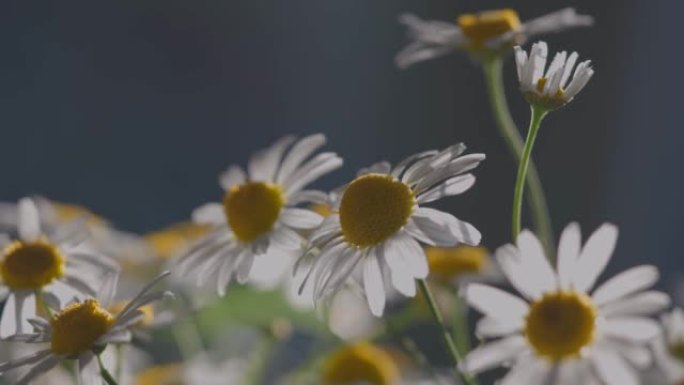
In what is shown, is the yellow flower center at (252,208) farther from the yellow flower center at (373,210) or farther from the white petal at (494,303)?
the white petal at (494,303)

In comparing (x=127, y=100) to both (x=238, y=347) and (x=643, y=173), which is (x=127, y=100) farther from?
(x=238, y=347)

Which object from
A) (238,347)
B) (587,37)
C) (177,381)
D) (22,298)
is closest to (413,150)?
(587,37)

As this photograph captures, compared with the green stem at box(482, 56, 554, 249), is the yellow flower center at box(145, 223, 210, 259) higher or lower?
higher

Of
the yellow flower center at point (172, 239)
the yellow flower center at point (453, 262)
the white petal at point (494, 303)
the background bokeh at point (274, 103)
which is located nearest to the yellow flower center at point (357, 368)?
the yellow flower center at point (453, 262)

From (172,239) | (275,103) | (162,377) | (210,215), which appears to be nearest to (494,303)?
(210,215)

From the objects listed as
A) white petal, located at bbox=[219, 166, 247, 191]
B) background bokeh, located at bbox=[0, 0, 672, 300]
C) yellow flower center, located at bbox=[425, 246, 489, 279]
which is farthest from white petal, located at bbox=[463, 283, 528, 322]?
background bokeh, located at bbox=[0, 0, 672, 300]

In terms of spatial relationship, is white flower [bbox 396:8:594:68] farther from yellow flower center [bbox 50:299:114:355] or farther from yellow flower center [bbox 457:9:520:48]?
yellow flower center [bbox 50:299:114:355]

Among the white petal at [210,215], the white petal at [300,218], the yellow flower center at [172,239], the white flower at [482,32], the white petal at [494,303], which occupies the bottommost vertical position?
the white petal at [494,303]
